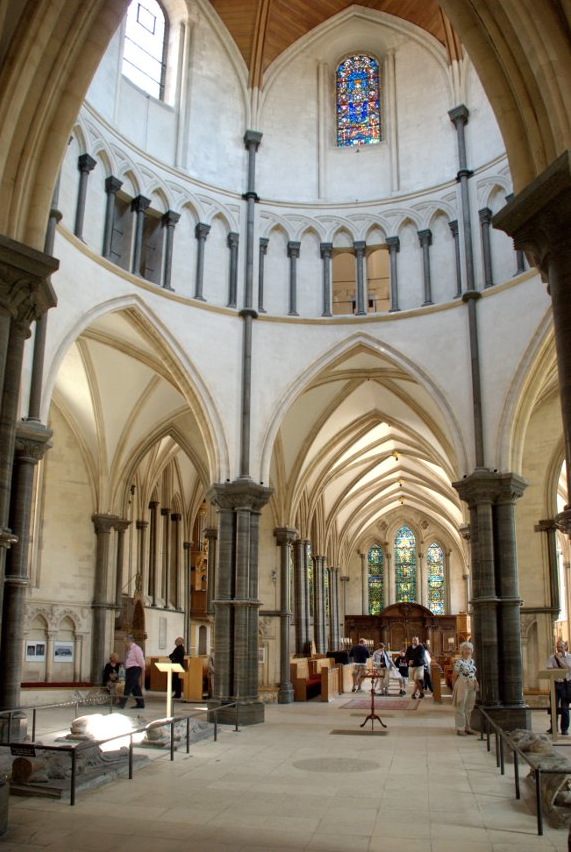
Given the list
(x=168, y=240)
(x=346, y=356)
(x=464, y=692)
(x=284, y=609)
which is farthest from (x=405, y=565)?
(x=464, y=692)

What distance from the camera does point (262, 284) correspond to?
18328 millimetres

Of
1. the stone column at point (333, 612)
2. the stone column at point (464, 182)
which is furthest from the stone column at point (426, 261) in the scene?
the stone column at point (333, 612)

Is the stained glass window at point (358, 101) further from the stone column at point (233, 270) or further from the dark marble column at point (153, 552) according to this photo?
the dark marble column at point (153, 552)

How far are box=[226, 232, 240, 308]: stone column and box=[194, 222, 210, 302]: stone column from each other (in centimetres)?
57

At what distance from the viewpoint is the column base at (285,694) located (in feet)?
68.1

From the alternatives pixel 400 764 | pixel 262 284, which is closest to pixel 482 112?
pixel 262 284

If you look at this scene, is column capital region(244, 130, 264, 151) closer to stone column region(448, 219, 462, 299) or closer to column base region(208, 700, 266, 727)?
stone column region(448, 219, 462, 299)

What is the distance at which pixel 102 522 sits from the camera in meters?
20.4

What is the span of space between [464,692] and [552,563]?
257 inches

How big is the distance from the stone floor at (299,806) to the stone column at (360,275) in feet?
31.6

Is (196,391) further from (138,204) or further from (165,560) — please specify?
(165,560)

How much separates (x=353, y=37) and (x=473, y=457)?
1122 centimetres

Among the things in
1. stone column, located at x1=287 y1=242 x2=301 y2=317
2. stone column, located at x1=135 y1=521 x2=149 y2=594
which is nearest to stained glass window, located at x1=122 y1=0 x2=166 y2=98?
stone column, located at x1=287 y1=242 x2=301 y2=317

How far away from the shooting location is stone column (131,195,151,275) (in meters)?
16.6
